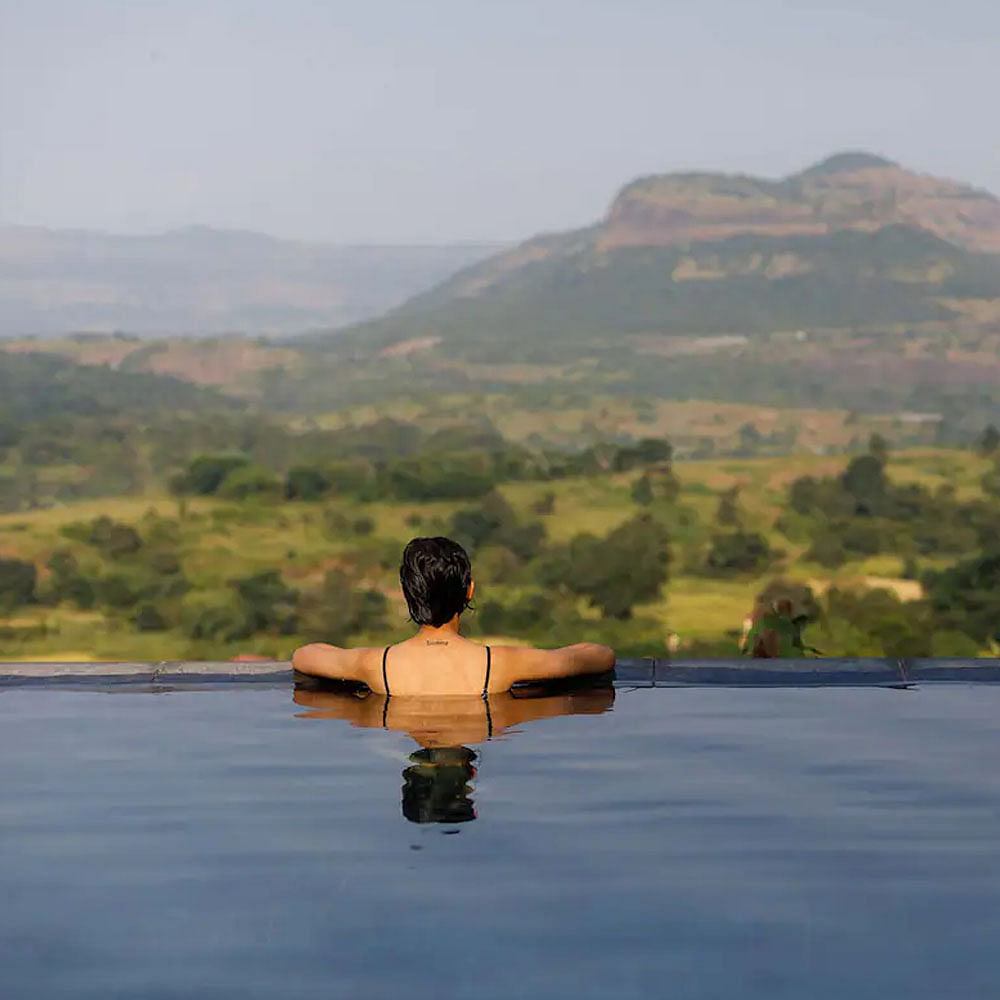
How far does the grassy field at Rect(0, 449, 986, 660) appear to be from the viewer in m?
70.9

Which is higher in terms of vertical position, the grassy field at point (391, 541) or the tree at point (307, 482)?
the tree at point (307, 482)

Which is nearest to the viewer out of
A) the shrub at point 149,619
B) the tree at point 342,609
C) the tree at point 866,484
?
the tree at point 342,609

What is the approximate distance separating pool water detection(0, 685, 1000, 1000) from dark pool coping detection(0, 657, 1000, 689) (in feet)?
1.89

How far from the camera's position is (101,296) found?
106750mm

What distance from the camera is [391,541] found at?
272 ft

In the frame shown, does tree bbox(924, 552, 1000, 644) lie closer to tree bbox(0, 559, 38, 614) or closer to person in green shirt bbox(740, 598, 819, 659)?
tree bbox(0, 559, 38, 614)

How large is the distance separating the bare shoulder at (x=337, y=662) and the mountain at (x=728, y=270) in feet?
307

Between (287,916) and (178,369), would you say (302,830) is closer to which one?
(287,916)

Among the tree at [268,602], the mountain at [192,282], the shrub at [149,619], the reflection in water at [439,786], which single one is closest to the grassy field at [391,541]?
the shrub at [149,619]

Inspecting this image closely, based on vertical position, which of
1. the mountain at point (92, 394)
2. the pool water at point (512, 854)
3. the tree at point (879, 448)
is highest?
the mountain at point (92, 394)

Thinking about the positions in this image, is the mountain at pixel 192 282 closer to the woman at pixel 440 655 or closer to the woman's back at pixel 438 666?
the woman at pixel 440 655

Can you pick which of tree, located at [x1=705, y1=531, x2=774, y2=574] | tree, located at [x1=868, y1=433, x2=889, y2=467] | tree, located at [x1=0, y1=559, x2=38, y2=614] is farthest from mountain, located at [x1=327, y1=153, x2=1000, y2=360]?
tree, located at [x1=0, y1=559, x2=38, y2=614]

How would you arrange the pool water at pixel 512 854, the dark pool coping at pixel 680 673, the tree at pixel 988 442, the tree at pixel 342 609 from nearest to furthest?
the pool water at pixel 512 854 → the dark pool coping at pixel 680 673 → the tree at pixel 342 609 → the tree at pixel 988 442

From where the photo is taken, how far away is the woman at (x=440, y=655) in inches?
250
